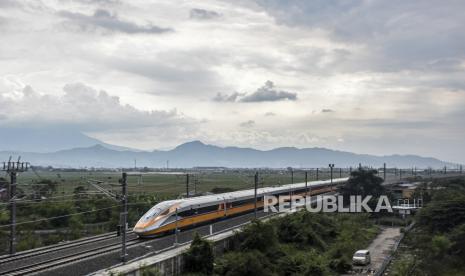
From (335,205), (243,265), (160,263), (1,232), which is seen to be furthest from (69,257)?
(335,205)

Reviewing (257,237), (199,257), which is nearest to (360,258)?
(257,237)

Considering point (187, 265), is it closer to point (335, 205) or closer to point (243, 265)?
point (243, 265)

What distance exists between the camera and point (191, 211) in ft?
119

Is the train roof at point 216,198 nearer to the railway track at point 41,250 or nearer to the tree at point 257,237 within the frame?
the tree at point 257,237

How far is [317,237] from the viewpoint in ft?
139

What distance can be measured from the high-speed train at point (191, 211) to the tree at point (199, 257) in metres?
5.01

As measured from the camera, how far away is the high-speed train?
31.8 meters

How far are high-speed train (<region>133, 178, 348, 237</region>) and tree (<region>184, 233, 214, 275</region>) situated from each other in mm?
5012

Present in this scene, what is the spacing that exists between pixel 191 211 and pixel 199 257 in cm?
1029

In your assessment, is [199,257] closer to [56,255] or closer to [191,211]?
[56,255]

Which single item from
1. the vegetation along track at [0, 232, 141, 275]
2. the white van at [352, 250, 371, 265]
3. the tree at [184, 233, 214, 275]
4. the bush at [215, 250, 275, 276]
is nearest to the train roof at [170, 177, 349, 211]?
the vegetation along track at [0, 232, 141, 275]

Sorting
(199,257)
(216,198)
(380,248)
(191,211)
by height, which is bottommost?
(380,248)

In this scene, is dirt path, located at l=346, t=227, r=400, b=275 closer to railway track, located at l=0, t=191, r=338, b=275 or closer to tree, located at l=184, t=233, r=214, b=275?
tree, located at l=184, t=233, r=214, b=275

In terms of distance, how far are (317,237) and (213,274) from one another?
1836 centimetres
